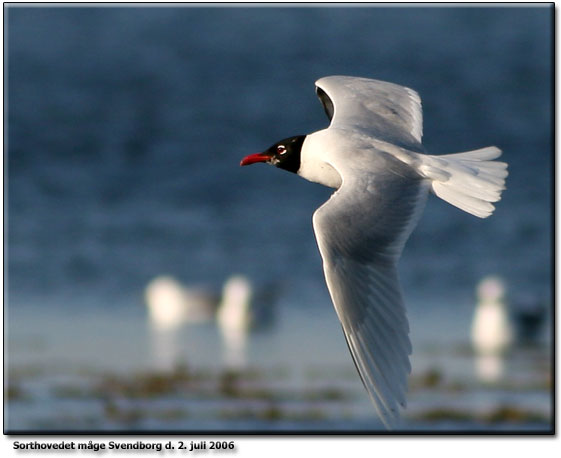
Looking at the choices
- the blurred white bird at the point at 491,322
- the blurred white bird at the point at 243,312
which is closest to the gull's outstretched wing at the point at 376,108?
the blurred white bird at the point at 491,322

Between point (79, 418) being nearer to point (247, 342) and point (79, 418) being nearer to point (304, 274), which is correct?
point (247, 342)

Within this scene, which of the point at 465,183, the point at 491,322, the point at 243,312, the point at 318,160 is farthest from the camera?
the point at 243,312

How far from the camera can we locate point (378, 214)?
13.6 feet

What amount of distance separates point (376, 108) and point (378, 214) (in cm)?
115

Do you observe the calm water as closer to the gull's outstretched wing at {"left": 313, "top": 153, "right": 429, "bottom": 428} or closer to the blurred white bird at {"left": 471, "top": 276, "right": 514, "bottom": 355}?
the blurred white bird at {"left": 471, "top": 276, "right": 514, "bottom": 355}

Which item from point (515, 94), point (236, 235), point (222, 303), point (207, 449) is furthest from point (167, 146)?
point (207, 449)

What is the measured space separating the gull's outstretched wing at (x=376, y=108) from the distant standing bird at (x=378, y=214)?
0.02 meters

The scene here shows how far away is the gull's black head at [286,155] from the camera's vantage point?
5.07m

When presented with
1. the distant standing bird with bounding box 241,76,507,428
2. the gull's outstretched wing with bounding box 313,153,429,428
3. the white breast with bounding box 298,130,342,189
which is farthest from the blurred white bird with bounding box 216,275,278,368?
the gull's outstretched wing with bounding box 313,153,429,428

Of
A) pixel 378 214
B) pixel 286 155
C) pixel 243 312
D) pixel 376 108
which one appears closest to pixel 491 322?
pixel 243 312

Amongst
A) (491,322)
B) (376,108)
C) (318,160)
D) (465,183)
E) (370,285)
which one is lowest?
(491,322)

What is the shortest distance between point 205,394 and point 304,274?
10.1 feet

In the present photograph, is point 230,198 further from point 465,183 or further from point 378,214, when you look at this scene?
point 378,214

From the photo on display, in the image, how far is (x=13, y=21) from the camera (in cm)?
2005
